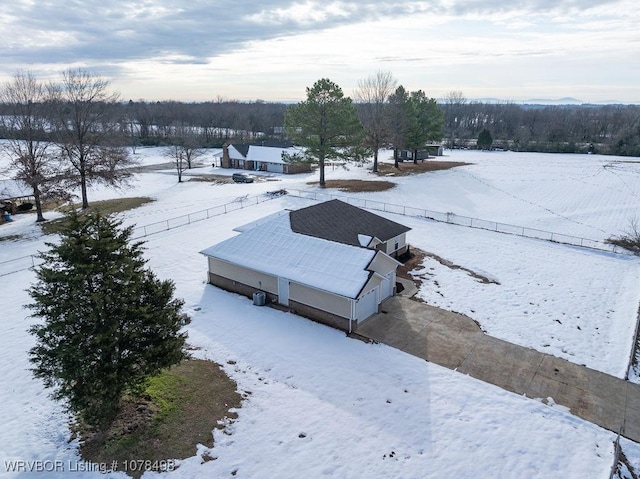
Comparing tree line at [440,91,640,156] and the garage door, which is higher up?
tree line at [440,91,640,156]

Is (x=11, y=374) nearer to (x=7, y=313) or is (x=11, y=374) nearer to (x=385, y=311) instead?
(x=7, y=313)

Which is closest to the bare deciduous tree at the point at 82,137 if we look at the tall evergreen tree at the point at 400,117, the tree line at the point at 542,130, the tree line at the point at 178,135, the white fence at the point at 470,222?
the tree line at the point at 178,135

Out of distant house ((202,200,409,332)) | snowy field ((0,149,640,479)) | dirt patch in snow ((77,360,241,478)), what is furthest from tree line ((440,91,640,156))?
dirt patch in snow ((77,360,241,478))

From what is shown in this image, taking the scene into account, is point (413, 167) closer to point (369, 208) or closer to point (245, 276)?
point (369, 208)

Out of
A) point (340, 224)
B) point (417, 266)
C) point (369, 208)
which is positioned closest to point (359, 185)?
point (369, 208)

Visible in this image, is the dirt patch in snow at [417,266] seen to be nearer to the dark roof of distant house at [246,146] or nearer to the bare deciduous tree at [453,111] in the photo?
the dark roof of distant house at [246,146]

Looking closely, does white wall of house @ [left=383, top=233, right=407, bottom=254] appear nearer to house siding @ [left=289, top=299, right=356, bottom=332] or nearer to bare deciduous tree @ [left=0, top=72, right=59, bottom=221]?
house siding @ [left=289, top=299, right=356, bottom=332]
